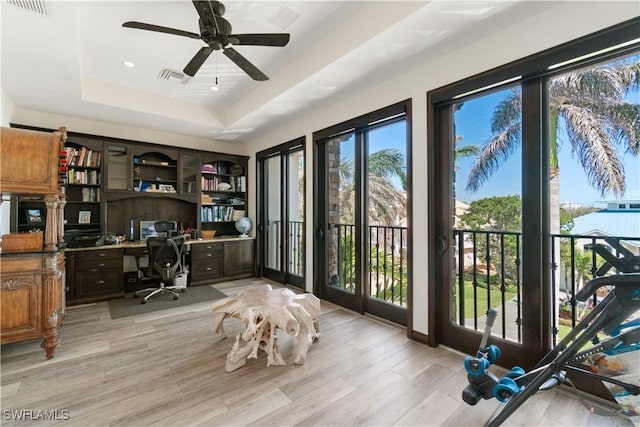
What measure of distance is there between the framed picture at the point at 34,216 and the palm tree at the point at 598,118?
18.7 feet

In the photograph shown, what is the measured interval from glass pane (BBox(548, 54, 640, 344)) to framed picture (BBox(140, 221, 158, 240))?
17.5 ft

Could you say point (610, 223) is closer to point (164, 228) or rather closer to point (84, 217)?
point (164, 228)

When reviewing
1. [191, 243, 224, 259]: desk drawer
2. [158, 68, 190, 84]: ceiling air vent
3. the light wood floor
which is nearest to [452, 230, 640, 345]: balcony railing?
the light wood floor

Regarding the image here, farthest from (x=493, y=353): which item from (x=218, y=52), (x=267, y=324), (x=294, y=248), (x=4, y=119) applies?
(x=4, y=119)

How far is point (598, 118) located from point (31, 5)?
3.98 m

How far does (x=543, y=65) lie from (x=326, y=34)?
1.82 metres

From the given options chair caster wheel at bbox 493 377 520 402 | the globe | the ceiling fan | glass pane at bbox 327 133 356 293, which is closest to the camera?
chair caster wheel at bbox 493 377 520 402

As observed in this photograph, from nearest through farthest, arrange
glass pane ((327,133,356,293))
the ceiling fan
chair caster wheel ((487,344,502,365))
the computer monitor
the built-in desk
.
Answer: chair caster wheel ((487,344,502,365)), the ceiling fan, glass pane ((327,133,356,293)), the built-in desk, the computer monitor

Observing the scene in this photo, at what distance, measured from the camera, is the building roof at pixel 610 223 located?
180 cm

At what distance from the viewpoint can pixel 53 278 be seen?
2.44 meters

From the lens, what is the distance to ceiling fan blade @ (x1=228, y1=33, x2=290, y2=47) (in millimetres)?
2158

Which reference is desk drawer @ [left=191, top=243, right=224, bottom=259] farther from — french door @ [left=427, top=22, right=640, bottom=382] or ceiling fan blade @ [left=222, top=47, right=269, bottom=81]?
french door @ [left=427, top=22, right=640, bottom=382]

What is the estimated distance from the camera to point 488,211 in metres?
2.46

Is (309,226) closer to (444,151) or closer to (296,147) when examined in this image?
(296,147)
